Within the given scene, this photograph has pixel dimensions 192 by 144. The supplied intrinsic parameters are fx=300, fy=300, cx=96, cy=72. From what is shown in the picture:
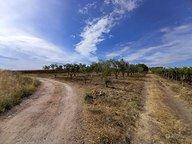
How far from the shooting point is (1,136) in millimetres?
17328

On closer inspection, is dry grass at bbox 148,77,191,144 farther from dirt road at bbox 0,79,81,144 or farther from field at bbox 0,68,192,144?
dirt road at bbox 0,79,81,144

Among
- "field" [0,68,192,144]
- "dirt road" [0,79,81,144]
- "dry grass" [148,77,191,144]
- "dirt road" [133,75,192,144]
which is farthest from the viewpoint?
"dry grass" [148,77,191,144]

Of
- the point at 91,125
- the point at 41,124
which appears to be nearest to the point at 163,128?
the point at 91,125

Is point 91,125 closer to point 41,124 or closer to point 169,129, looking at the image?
point 41,124

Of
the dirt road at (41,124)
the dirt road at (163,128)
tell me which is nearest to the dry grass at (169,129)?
the dirt road at (163,128)

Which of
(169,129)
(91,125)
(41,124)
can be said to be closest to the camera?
(41,124)

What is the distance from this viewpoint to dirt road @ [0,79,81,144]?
56.1 feet

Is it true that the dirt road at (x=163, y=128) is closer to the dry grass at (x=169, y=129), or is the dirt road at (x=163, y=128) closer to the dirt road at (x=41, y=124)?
the dry grass at (x=169, y=129)

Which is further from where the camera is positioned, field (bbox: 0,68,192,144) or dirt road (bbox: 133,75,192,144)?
dirt road (bbox: 133,75,192,144)

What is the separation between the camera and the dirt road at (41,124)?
17109 millimetres

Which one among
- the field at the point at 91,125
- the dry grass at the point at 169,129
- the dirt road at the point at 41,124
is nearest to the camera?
the dirt road at the point at 41,124

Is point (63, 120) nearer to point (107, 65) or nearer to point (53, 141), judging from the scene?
point (53, 141)

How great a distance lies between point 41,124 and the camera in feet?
67.8

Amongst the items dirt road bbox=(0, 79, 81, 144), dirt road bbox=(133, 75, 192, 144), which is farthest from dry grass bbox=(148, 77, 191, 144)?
dirt road bbox=(0, 79, 81, 144)
